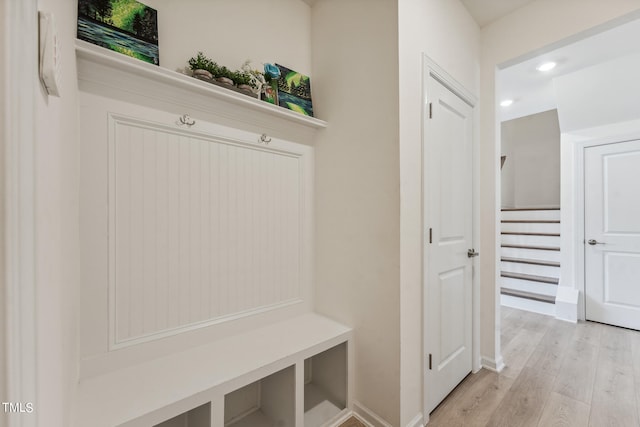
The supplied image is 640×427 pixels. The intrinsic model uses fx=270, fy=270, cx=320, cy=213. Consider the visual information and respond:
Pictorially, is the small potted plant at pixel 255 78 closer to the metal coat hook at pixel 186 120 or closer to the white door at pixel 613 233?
the metal coat hook at pixel 186 120

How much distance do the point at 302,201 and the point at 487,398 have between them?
1.78 m

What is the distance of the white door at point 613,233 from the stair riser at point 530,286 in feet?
1.11

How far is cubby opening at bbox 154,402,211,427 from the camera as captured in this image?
1.10 m

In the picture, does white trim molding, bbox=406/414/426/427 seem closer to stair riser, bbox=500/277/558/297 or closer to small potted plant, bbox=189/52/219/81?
small potted plant, bbox=189/52/219/81

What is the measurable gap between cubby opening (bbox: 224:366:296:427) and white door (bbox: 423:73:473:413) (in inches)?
30.6

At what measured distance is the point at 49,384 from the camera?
567mm

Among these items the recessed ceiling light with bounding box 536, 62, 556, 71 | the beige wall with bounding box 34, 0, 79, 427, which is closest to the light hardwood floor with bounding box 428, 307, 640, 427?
the beige wall with bounding box 34, 0, 79, 427

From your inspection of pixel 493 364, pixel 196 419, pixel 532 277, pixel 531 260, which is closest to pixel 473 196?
pixel 493 364

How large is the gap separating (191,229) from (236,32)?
116 cm

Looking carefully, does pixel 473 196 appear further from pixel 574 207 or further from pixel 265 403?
pixel 574 207

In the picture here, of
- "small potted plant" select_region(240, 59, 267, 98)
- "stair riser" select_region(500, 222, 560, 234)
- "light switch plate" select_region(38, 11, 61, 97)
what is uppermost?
"small potted plant" select_region(240, 59, 267, 98)

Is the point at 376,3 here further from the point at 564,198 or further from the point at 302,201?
the point at 564,198

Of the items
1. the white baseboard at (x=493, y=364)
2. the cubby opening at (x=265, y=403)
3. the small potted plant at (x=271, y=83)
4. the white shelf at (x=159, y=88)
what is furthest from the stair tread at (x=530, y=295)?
the small potted plant at (x=271, y=83)

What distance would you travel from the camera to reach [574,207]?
321cm
